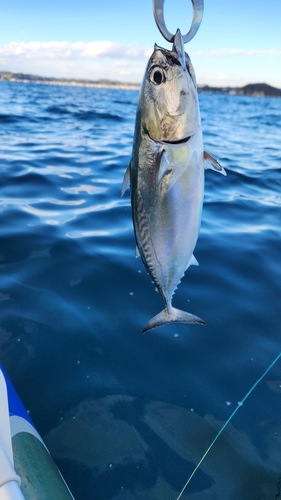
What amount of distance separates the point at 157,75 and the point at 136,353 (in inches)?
99.4

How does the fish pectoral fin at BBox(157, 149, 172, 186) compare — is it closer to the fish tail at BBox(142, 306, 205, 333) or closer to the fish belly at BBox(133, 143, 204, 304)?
the fish belly at BBox(133, 143, 204, 304)

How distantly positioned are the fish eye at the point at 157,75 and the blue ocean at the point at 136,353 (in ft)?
7.87

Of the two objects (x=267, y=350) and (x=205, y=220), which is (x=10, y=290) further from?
(x=205, y=220)

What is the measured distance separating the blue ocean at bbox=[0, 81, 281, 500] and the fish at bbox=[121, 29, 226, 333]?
5.91 ft

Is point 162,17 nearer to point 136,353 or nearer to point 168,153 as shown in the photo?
point 168,153

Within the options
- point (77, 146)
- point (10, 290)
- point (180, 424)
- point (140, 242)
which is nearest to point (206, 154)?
point (140, 242)

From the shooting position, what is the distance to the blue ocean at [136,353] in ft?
8.39

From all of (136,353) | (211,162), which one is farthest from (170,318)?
(136,353)

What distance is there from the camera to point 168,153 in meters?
1.52

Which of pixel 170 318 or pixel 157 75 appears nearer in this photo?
pixel 157 75

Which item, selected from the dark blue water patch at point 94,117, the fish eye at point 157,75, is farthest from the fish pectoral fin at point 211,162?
the dark blue water patch at point 94,117

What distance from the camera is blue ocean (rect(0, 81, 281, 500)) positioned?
2557 millimetres

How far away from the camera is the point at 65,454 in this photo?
257 centimetres

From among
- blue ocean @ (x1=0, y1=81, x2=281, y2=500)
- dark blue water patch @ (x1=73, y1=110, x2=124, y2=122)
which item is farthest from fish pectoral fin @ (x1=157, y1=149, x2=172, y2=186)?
dark blue water patch @ (x1=73, y1=110, x2=124, y2=122)
